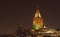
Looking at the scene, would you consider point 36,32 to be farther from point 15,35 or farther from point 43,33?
point 15,35

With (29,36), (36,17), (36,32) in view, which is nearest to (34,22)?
(36,17)

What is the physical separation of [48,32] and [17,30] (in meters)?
10.1

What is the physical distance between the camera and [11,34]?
212ft

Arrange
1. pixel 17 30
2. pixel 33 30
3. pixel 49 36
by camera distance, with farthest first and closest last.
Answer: pixel 33 30, pixel 49 36, pixel 17 30

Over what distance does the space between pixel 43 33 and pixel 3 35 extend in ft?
27.6

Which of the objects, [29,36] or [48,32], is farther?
[48,32]

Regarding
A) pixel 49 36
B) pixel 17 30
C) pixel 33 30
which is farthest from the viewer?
pixel 33 30

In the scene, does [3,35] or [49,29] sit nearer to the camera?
[3,35]

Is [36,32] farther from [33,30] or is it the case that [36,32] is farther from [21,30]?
[21,30]

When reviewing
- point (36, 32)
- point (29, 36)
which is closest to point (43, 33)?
point (36, 32)

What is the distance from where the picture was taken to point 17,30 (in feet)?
202

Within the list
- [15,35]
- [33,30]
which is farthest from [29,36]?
[33,30]

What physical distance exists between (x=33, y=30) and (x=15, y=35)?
339 inches

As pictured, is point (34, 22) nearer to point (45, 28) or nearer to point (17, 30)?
point (45, 28)
